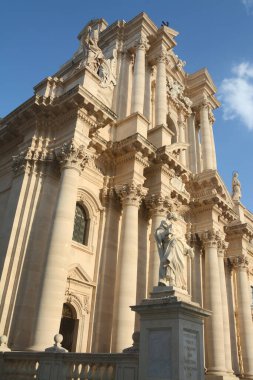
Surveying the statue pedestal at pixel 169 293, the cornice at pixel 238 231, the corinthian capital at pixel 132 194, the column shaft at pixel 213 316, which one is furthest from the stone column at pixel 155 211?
the cornice at pixel 238 231

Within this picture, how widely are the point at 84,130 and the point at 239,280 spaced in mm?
15266

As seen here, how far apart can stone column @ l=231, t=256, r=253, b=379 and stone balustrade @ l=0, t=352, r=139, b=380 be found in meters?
16.2

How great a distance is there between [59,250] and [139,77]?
1234cm

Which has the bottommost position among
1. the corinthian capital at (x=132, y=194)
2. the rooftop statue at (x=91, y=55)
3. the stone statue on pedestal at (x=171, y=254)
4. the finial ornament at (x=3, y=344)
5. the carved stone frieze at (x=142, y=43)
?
the finial ornament at (x=3, y=344)

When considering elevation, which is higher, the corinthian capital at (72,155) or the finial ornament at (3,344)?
the corinthian capital at (72,155)

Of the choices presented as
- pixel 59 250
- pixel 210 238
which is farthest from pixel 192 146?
pixel 59 250

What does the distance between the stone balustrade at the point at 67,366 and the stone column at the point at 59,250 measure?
39.9 inches

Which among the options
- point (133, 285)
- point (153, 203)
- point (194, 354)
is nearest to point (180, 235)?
point (194, 354)

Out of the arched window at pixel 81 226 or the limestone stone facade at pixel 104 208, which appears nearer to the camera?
the limestone stone facade at pixel 104 208

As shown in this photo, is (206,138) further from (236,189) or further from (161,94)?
(236,189)

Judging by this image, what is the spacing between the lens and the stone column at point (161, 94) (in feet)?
68.5

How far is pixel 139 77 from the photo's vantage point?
69.1ft

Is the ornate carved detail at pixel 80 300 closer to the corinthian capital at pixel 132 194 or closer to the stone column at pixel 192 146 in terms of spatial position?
the corinthian capital at pixel 132 194

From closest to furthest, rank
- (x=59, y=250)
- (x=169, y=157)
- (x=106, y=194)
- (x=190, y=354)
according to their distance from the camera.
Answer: (x=190, y=354), (x=59, y=250), (x=106, y=194), (x=169, y=157)
